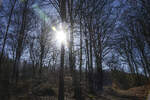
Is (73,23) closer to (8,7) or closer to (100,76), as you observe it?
(100,76)

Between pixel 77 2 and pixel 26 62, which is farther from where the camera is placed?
pixel 26 62

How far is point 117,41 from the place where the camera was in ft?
43.5

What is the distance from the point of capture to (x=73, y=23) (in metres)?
10.4

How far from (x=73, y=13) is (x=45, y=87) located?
24.5 ft

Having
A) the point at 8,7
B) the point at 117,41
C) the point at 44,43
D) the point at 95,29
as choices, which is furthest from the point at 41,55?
the point at 117,41

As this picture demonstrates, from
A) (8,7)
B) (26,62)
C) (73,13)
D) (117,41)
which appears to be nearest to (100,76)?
(117,41)

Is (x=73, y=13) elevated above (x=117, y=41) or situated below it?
above

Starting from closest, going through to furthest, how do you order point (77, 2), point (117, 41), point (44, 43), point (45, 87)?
point (45, 87), point (77, 2), point (117, 41), point (44, 43)

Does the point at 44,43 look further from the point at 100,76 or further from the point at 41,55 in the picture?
the point at 100,76

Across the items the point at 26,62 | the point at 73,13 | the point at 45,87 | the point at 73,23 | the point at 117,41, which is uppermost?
the point at 73,13

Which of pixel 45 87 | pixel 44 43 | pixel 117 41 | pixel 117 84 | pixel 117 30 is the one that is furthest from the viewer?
pixel 117 84

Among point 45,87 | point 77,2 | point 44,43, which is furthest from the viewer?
point 44,43

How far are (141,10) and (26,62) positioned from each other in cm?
A: 1760

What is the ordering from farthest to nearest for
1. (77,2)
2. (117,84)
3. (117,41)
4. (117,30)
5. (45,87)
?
(117,84) < (117,30) < (117,41) < (77,2) < (45,87)
